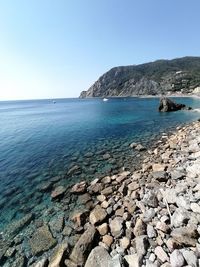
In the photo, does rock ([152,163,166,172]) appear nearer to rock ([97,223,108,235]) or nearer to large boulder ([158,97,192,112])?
rock ([97,223,108,235])

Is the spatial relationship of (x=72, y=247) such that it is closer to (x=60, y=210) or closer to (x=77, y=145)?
(x=60, y=210)

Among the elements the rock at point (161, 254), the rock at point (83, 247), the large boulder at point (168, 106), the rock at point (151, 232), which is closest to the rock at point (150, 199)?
the rock at point (151, 232)

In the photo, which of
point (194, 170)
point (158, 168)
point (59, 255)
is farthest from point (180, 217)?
point (158, 168)

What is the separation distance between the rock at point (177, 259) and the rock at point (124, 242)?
6.26 feet

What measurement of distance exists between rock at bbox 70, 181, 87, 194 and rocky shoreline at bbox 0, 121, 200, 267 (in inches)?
2.9

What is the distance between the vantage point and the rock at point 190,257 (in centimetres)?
606

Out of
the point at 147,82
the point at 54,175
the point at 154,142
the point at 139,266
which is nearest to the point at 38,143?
the point at 54,175

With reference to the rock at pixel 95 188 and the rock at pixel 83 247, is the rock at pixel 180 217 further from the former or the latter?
→ the rock at pixel 95 188

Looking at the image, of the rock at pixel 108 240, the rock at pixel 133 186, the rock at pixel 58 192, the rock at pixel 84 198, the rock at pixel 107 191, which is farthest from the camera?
the rock at pixel 58 192

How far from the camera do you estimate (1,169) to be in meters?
17.9

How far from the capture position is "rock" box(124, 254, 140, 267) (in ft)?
22.0

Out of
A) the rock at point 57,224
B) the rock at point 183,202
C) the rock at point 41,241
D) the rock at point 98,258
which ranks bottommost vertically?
the rock at point 41,241

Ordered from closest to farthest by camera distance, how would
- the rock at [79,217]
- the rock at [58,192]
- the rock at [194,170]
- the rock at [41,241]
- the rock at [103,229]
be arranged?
the rock at [41,241], the rock at [103,229], the rock at [79,217], the rock at [194,170], the rock at [58,192]

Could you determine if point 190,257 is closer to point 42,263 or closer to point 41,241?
point 42,263
